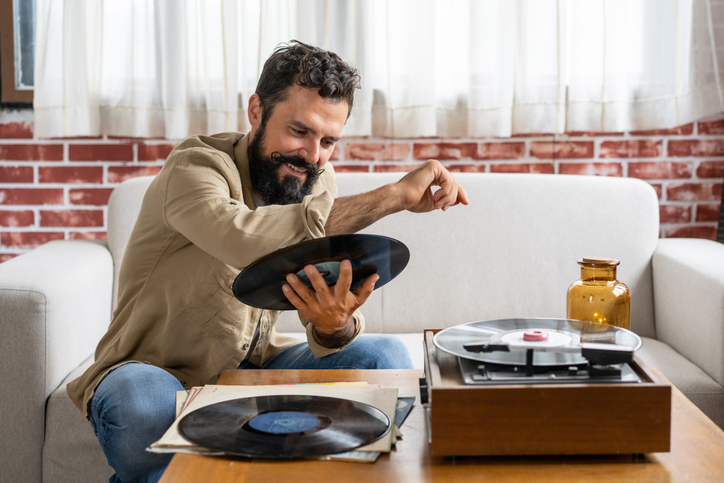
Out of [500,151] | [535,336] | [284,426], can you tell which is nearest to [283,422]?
[284,426]

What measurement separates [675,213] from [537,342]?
1961 mm

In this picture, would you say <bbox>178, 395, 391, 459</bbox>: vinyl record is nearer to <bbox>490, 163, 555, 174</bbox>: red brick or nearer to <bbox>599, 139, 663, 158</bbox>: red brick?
<bbox>490, 163, 555, 174</bbox>: red brick

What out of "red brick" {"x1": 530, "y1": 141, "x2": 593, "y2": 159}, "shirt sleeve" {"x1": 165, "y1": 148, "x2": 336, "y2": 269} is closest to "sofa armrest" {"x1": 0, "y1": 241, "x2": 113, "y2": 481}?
"shirt sleeve" {"x1": 165, "y1": 148, "x2": 336, "y2": 269}

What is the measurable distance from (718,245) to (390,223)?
1.09 m

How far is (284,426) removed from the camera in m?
0.87

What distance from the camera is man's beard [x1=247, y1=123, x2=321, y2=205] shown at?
4.95ft

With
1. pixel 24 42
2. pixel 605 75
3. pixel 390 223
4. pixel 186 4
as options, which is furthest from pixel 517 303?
pixel 24 42

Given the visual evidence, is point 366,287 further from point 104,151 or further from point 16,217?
point 16,217

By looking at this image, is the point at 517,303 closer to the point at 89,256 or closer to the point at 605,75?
the point at 605,75

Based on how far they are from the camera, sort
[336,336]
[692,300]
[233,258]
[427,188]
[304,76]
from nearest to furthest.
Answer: [233,258] < [427,188] < [336,336] < [304,76] < [692,300]

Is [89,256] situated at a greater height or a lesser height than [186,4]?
lesser

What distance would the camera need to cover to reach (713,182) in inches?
99.0

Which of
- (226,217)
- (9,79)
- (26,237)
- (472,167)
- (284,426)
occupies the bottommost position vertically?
(284,426)

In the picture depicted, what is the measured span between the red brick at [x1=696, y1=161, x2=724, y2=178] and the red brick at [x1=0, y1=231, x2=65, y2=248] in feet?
8.19
